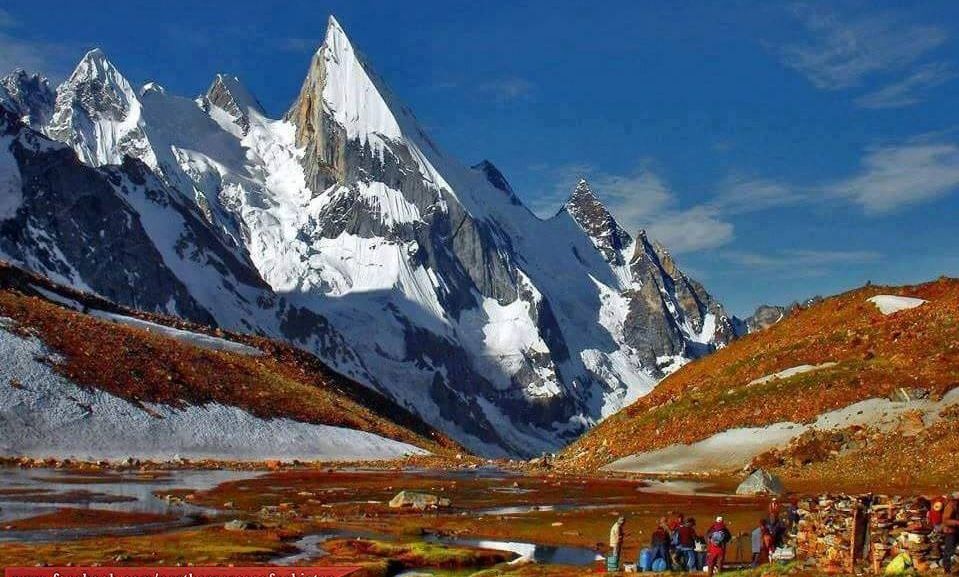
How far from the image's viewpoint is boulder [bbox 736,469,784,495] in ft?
186

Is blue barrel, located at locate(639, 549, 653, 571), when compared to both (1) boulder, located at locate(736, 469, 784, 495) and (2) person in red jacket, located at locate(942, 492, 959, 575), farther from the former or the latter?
(1) boulder, located at locate(736, 469, 784, 495)

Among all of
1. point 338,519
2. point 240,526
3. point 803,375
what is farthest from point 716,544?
point 803,375

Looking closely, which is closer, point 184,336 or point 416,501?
point 416,501

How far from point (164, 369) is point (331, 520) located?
225ft

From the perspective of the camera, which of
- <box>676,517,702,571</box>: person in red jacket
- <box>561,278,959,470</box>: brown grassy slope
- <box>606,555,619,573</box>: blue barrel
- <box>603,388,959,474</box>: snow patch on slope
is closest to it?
<box>606,555,619,573</box>: blue barrel

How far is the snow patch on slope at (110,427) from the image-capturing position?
289ft

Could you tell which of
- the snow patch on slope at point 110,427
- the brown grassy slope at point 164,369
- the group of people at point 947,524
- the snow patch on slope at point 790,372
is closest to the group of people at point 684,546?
the group of people at point 947,524

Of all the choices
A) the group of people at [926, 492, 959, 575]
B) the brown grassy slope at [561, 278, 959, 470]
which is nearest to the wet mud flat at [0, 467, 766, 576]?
the group of people at [926, 492, 959, 575]

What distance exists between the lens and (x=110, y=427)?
93.5m

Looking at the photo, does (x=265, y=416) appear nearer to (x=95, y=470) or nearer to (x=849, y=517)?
(x=95, y=470)

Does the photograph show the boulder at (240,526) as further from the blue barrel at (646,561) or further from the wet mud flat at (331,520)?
the blue barrel at (646,561)

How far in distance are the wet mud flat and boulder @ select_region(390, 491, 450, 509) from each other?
62cm

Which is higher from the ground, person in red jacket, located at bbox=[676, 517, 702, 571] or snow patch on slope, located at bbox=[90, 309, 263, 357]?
snow patch on slope, located at bbox=[90, 309, 263, 357]

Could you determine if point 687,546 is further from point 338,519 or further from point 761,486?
point 761,486
